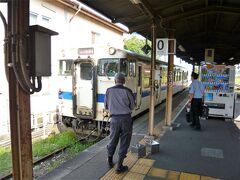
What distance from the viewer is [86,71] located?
8.36 metres

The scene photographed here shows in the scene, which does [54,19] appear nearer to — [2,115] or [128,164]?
[2,115]

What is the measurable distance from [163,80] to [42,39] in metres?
11.2

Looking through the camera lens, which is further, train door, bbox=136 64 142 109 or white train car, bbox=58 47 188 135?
train door, bbox=136 64 142 109

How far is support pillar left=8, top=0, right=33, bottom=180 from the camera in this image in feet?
7.94

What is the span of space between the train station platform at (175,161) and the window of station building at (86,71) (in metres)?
2.52

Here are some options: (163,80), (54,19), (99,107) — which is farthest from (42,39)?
(163,80)

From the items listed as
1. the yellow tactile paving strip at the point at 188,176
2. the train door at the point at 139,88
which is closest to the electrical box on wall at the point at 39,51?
the yellow tactile paving strip at the point at 188,176

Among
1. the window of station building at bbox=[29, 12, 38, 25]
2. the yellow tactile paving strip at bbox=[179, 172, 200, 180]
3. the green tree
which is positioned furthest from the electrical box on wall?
the green tree

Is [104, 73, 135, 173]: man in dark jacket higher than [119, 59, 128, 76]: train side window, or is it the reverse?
[119, 59, 128, 76]: train side window

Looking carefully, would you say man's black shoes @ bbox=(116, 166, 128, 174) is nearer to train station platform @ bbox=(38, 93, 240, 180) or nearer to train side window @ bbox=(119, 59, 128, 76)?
train station platform @ bbox=(38, 93, 240, 180)

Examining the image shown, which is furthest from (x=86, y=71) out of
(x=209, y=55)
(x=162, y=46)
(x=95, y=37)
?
(x=95, y=37)

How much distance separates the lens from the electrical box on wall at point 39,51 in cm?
250

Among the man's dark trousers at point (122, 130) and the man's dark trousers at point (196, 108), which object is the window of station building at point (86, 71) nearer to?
the man's dark trousers at point (196, 108)

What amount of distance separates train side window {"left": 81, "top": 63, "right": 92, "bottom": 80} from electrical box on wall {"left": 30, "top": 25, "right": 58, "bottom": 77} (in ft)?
18.4
